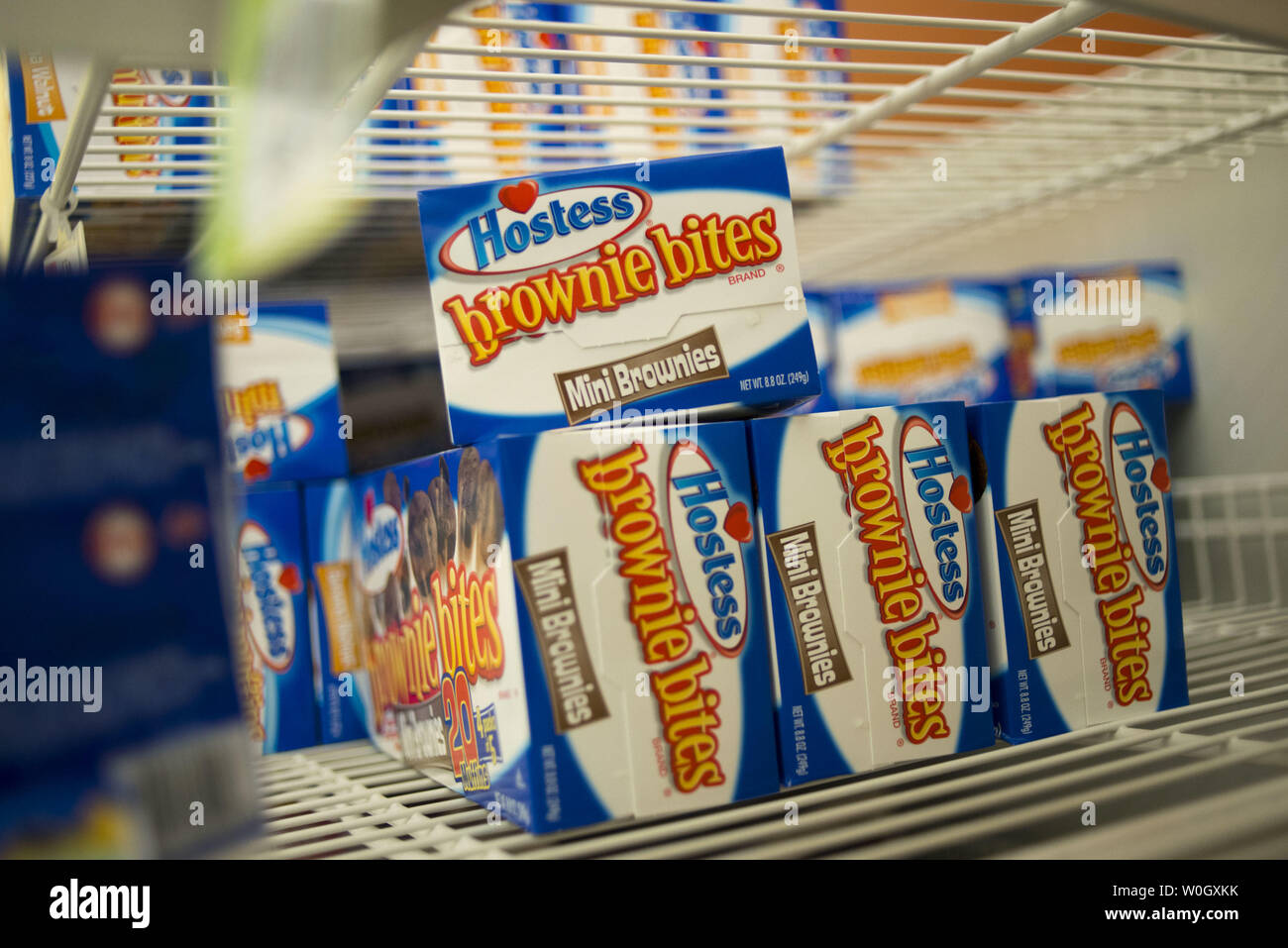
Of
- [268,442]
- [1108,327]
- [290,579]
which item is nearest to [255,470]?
[268,442]

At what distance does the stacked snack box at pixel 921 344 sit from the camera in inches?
75.5

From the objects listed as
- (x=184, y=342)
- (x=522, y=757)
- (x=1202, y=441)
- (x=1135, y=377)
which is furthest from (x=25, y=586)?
(x=1202, y=441)

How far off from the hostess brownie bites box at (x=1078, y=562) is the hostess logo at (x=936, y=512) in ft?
0.15

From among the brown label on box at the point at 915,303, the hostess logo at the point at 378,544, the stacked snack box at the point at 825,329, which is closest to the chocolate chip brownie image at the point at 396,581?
the hostess logo at the point at 378,544

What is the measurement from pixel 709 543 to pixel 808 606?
0.37ft

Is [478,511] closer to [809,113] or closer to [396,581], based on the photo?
[396,581]

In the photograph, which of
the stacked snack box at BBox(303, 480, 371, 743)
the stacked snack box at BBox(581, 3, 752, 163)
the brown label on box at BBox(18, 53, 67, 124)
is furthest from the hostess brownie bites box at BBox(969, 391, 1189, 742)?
the brown label on box at BBox(18, 53, 67, 124)

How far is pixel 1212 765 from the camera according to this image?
854 millimetres

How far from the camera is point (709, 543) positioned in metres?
0.93

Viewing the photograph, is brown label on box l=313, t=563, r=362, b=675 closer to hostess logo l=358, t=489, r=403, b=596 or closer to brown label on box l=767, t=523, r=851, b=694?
hostess logo l=358, t=489, r=403, b=596

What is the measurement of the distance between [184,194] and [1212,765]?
1.43 meters

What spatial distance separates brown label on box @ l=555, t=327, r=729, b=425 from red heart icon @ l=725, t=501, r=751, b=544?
0.41 feet

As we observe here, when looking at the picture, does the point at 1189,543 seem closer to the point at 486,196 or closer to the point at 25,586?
the point at 486,196

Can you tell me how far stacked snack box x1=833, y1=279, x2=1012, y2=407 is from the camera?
1.92 m
